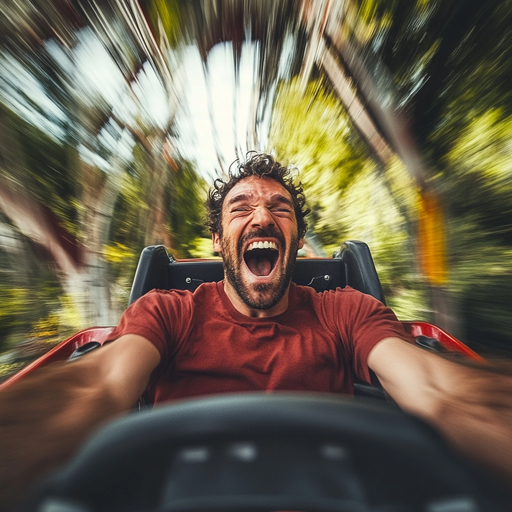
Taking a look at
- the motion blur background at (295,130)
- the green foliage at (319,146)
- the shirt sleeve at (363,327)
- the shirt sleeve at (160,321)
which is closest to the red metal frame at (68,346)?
the shirt sleeve at (160,321)

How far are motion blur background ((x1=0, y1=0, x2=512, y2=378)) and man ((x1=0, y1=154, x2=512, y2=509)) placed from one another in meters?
1.92

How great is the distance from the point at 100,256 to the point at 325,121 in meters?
2.67

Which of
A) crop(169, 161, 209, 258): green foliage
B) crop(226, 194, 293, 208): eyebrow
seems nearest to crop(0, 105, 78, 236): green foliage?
crop(169, 161, 209, 258): green foliage

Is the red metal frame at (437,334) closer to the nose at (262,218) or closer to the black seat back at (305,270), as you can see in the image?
the black seat back at (305,270)

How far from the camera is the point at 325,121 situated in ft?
13.9

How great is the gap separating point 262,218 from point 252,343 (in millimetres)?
388

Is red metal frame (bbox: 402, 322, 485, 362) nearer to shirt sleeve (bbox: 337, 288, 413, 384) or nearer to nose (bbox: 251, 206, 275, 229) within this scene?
shirt sleeve (bbox: 337, 288, 413, 384)

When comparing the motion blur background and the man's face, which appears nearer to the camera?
the man's face

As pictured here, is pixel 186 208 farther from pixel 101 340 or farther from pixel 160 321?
pixel 160 321

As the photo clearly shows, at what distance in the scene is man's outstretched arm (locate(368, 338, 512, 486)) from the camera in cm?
45

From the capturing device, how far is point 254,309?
1.11m

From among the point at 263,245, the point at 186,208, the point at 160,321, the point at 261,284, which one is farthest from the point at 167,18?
the point at 160,321

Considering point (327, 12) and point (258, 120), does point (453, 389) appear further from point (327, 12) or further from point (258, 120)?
point (258, 120)

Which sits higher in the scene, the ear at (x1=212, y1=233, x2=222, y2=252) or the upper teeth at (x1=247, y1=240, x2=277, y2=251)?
the ear at (x1=212, y1=233, x2=222, y2=252)
